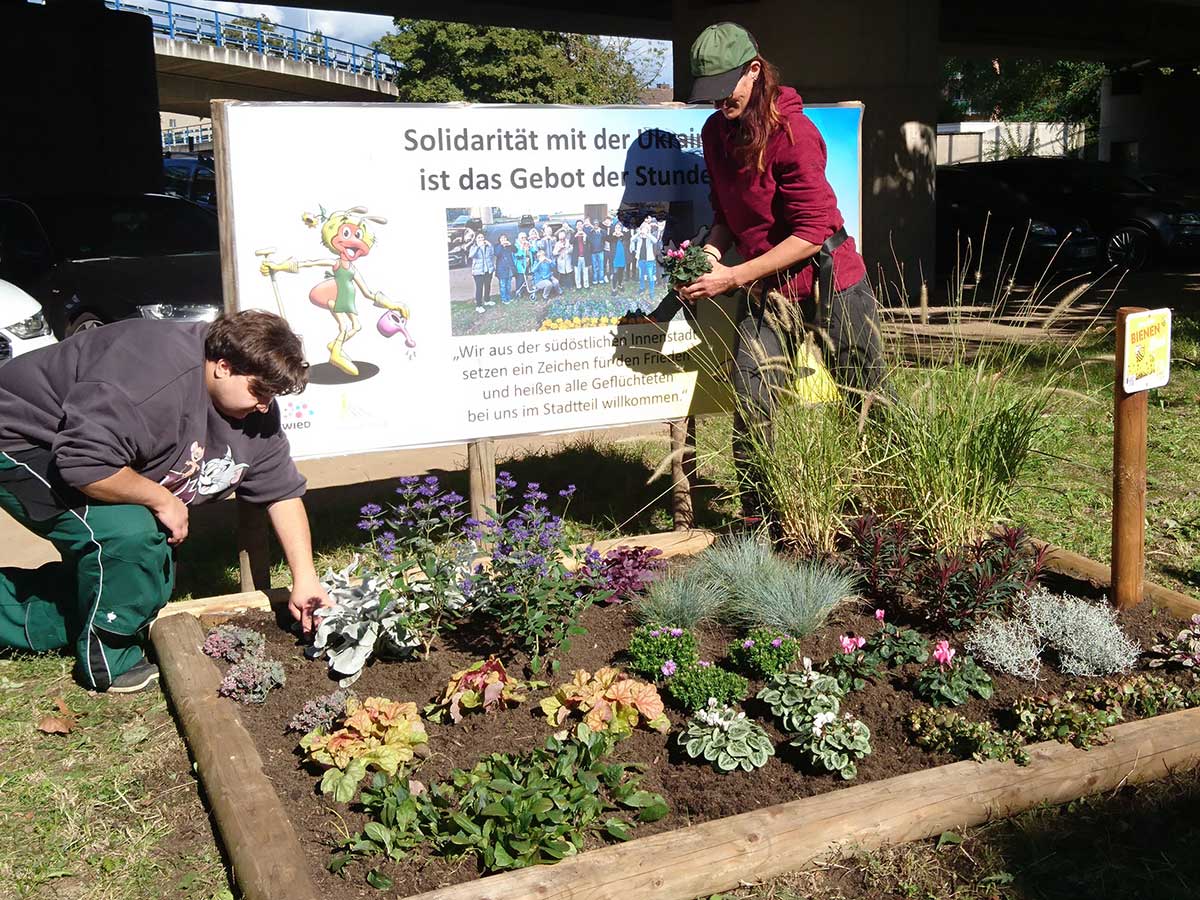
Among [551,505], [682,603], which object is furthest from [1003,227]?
→ [682,603]

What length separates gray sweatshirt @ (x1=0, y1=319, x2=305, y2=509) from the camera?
3805 mm

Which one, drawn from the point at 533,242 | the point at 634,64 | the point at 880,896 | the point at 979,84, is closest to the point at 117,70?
the point at 533,242

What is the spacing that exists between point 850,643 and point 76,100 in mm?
20217

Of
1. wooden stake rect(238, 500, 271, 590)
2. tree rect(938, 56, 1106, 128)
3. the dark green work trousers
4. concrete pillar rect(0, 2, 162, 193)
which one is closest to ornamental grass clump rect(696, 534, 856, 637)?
wooden stake rect(238, 500, 271, 590)

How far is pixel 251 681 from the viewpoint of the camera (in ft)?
12.6

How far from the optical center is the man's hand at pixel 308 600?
4.13 meters

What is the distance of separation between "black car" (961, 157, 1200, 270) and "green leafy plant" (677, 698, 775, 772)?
16292 mm

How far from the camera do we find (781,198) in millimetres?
4922

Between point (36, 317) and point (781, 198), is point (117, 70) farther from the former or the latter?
point (781, 198)

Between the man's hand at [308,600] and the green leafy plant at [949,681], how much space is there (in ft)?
6.42

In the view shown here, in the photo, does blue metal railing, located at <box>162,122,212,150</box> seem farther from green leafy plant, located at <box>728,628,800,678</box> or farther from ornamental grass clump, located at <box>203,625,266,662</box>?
green leafy plant, located at <box>728,628,800,678</box>

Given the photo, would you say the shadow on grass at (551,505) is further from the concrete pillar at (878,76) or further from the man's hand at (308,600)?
the concrete pillar at (878,76)

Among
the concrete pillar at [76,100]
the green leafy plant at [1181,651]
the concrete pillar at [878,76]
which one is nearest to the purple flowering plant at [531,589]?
the green leafy plant at [1181,651]

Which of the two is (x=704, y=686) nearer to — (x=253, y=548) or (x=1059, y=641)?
(x=1059, y=641)
